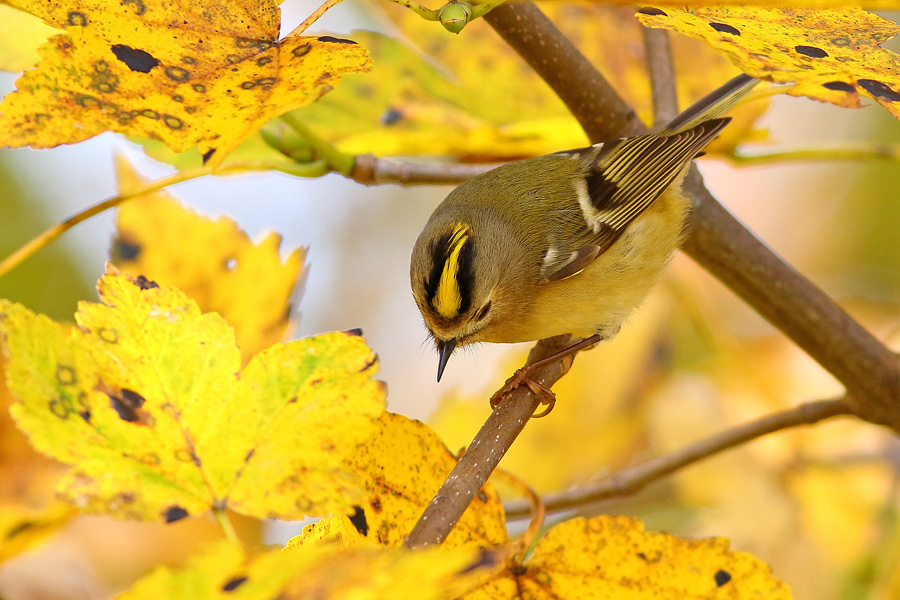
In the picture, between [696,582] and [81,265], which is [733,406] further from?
[81,265]

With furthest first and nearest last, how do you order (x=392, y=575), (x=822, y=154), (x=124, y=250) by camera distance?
(x=822, y=154) → (x=124, y=250) → (x=392, y=575)

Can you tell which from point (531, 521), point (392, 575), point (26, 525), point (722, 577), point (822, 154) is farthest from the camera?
point (822, 154)

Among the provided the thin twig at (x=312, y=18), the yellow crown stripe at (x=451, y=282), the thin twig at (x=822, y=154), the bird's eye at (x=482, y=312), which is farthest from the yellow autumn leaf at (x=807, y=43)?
the bird's eye at (x=482, y=312)

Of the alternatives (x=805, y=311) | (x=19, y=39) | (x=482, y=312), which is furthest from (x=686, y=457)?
(x=19, y=39)

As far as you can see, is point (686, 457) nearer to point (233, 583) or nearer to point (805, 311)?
point (805, 311)

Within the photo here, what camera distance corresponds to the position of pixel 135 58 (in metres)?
0.78

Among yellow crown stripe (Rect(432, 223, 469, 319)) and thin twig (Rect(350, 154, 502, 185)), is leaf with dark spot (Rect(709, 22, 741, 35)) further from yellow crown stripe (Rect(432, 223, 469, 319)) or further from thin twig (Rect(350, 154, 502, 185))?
yellow crown stripe (Rect(432, 223, 469, 319))

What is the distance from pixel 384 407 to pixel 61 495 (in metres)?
0.24

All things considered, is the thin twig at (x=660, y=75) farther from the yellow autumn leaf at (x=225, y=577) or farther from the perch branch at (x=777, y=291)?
the yellow autumn leaf at (x=225, y=577)

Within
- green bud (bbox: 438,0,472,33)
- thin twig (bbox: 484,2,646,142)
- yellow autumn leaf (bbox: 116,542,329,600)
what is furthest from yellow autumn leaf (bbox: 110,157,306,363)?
yellow autumn leaf (bbox: 116,542,329,600)

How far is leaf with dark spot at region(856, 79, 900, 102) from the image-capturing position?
79 cm

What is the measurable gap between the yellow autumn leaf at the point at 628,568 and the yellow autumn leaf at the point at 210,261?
441mm

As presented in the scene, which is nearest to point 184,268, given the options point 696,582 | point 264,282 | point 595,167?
point 264,282

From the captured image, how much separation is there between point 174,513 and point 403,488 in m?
0.22
